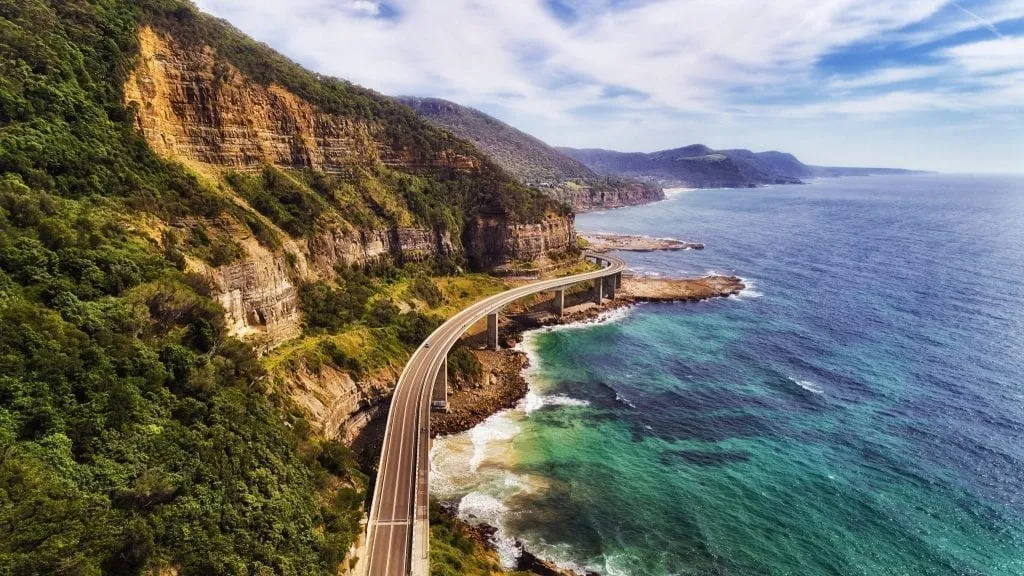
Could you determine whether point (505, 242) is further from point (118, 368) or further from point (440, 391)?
point (118, 368)

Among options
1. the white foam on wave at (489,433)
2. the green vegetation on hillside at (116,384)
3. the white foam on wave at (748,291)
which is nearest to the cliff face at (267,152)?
the green vegetation on hillside at (116,384)

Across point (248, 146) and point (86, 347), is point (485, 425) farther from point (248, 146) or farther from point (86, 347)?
point (248, 146)

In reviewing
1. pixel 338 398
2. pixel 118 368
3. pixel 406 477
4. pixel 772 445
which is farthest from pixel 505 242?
pixel 118 368

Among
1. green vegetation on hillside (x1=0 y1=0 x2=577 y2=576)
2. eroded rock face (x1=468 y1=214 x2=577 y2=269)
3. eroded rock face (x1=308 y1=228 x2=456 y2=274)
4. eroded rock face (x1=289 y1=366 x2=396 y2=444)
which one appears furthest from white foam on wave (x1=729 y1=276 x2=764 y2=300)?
eroded rock face (x1=289 y1=366 x2=396 y2=444)

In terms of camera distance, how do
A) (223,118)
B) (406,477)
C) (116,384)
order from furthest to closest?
(223,118) → (406,477) → (116,384)

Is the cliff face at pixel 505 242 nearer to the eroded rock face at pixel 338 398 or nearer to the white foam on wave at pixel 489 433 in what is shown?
the white foam on wave at pixel 489 433

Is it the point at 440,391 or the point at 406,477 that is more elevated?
the point at 406,477
